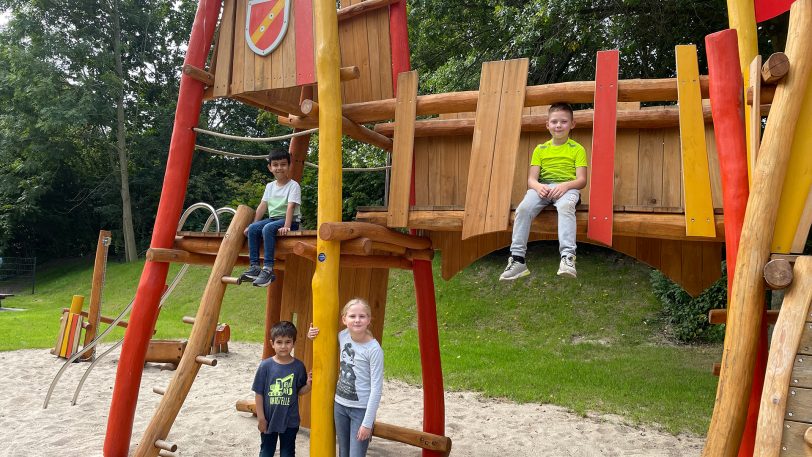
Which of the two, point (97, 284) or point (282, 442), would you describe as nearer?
point (282, 442)

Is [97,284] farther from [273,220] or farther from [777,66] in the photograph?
[777,66]

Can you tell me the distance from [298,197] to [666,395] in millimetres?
5687

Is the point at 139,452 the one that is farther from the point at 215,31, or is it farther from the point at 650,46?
the point at 650,46

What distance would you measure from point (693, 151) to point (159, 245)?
379cm

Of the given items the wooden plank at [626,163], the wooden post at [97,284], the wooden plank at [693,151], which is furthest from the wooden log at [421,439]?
the wooden post at [97,284]

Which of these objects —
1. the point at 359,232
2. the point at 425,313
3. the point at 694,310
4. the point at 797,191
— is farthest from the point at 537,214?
the point at 694,310

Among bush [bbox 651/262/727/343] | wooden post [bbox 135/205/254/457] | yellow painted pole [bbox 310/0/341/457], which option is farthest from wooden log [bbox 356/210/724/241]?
bush [bbox 651/262/727/343]

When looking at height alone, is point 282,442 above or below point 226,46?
below

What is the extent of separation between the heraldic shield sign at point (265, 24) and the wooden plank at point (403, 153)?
101 cm

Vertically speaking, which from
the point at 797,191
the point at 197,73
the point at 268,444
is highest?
the point at 197,73

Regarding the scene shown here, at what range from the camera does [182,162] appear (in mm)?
5043

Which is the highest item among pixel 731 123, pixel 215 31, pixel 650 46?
pixel 650 46

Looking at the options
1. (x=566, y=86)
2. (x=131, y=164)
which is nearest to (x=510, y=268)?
(x=566, y=86)

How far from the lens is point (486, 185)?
3805 mm
